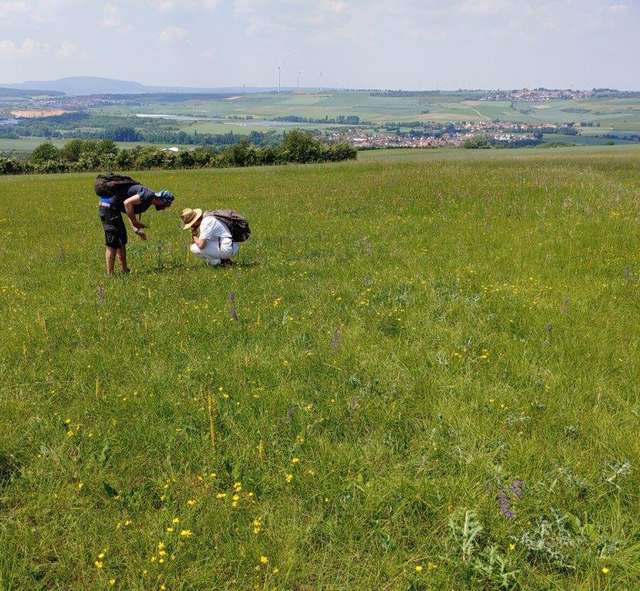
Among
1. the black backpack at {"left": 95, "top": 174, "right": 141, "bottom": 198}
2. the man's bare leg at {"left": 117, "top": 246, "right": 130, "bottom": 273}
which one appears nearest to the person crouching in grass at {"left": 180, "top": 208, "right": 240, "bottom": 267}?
the black backpack at {"left": 95, "top": 174, "right": 141, "bottom": 198}

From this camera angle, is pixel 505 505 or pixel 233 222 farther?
pixel 233 222

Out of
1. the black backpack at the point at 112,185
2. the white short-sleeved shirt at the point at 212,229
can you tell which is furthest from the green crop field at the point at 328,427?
the black backpack at the point at 112,185

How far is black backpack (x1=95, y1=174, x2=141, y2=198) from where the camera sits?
9953 mm

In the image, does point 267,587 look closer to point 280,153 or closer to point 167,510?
point 167,510

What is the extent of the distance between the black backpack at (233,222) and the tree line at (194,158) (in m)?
57.3

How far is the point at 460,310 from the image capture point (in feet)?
25.1

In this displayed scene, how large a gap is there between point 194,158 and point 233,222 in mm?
61991

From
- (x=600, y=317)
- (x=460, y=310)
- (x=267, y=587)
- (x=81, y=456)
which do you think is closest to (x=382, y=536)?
(x=267, y=587)

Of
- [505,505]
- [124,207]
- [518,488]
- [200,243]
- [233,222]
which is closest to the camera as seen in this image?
[505,505]

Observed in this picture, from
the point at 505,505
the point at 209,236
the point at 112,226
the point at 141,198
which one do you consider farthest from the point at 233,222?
the point at 505,505

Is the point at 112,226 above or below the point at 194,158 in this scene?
below

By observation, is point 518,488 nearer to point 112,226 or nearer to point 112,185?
point 112,226

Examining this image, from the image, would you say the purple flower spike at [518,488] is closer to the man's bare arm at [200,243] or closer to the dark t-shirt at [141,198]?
the man's bare arm at [200,243]

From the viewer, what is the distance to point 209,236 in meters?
10.4
